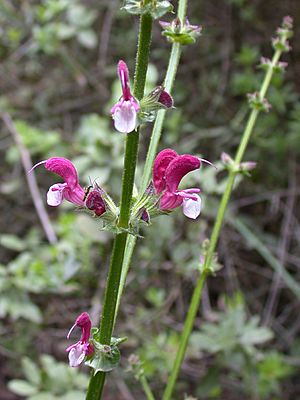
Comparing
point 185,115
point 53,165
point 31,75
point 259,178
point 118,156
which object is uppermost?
point 31,75

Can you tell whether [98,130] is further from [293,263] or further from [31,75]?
[31,75]

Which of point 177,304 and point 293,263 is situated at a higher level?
point 293,263

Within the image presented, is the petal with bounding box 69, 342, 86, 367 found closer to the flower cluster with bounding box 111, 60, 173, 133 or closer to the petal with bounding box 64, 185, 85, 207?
the petal with bounding box 64, 185, 85, 207

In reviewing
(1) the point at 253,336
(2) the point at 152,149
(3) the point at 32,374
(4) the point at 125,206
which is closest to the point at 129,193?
(4) the point at 125,206

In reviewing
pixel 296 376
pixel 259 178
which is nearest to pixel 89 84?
pixel 259 178

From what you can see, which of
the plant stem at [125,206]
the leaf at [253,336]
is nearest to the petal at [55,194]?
the plant stem at [125,206]

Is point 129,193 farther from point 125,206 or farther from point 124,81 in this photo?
point 124,81

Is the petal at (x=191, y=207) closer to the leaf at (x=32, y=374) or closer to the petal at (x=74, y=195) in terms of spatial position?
the petal at (x=74, y=195)
